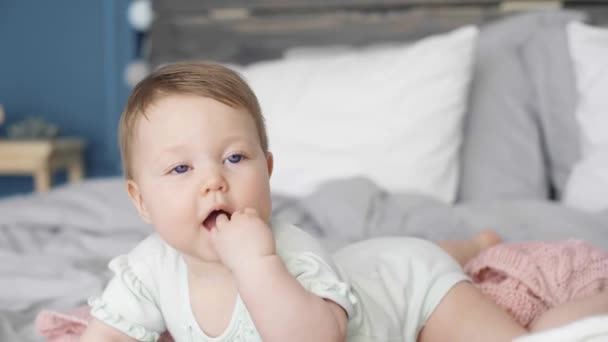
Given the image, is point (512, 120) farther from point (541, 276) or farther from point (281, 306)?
point (281, 306)

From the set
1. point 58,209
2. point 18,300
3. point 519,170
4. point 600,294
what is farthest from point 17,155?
A: point 600,294

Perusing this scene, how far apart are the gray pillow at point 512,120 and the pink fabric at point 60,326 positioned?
1.03 metres

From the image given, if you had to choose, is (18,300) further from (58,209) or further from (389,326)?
(389,326)

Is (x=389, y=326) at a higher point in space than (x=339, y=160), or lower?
higher

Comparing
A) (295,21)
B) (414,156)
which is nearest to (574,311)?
(414,156)

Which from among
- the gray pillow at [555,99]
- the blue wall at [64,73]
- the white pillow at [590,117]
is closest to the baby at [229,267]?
the white pillow at [590,117]

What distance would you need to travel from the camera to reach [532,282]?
0.84 meters

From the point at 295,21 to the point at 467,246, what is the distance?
1471mm

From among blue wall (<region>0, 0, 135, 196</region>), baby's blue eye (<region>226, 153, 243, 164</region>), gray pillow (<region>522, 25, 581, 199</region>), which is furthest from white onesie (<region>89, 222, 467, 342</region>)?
blue wall (<region>0, 0, 135, 196</region>)

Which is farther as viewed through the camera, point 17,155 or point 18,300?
point 17,155

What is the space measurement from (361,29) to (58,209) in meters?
1.22

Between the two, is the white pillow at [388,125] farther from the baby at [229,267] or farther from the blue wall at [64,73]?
the blue wall at [64,73]

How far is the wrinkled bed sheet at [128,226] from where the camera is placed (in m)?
1.06

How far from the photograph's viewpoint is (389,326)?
0.75 metres
